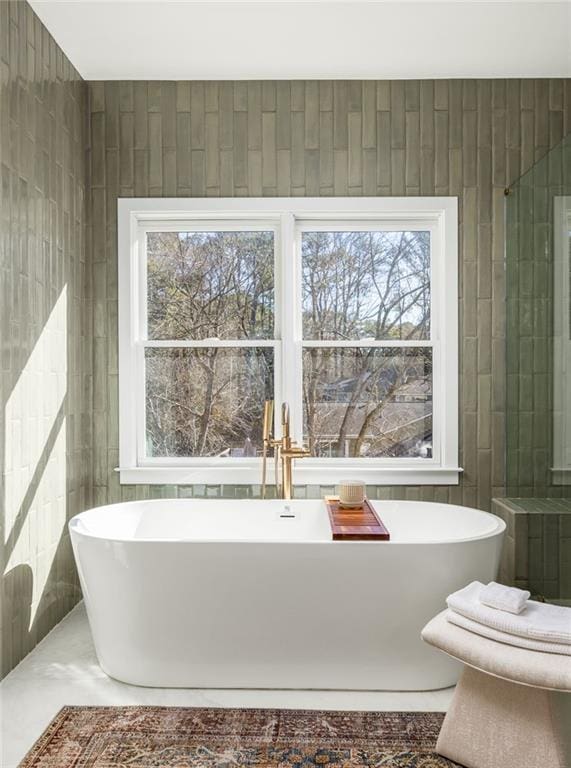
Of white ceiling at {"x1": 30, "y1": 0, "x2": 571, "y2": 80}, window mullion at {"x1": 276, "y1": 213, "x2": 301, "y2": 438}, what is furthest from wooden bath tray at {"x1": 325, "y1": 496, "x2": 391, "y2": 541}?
white ceiling at {"x1": 30, "y1": 0, "x2": 571, "y2": 80}

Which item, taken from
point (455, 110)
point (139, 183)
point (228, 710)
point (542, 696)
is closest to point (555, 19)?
point (455, 110)

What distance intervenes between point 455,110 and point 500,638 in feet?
8.88

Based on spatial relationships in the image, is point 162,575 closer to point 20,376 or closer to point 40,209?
point 20,376

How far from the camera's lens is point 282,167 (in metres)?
3.40

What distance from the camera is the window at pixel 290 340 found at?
11.4 feet

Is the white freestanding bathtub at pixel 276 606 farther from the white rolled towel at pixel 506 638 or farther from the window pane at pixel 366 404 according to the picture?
the window pane at pixel 366 404

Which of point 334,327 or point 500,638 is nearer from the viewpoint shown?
point 500,638

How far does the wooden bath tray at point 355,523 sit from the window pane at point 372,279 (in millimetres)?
979

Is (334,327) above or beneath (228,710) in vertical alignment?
above

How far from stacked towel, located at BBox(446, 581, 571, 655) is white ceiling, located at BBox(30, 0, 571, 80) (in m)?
2.47

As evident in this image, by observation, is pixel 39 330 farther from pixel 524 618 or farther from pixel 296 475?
pixel 524 618

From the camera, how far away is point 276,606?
7.75ft

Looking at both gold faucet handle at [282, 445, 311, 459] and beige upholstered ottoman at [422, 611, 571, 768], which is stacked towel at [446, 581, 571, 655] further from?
gold faucet handle at [282, 445, 311, 459]

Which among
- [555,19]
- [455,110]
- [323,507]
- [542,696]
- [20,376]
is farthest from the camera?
[455,110]
